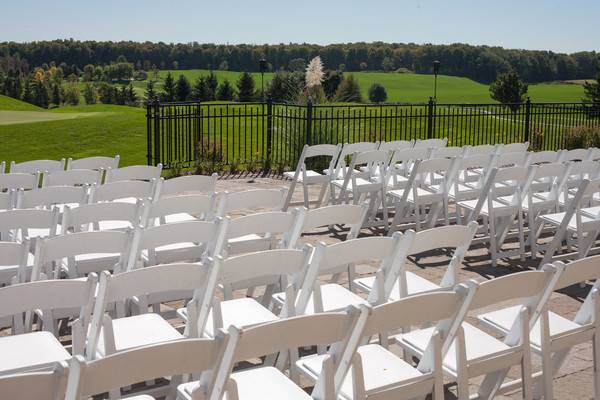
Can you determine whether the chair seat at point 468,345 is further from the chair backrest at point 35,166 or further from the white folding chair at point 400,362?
the chair backrest at point 35,166

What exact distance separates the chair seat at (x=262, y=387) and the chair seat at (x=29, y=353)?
0.72 m

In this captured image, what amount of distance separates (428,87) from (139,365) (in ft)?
275

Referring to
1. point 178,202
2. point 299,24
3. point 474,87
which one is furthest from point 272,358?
point 299,24

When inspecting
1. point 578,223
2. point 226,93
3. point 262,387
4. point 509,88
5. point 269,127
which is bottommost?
point 262,387

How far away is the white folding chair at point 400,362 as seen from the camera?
126 inches

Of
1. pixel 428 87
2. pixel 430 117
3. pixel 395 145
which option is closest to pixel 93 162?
pixel 395 145

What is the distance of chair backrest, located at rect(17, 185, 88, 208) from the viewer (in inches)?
249

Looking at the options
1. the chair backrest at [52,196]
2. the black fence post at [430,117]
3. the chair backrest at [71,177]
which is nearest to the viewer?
the chair backrest at [52,196]

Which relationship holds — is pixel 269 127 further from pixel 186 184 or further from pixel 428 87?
pixel 428 87

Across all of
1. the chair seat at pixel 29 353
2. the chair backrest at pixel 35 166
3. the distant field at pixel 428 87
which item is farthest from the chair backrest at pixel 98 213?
the distant field at pixel 428 87

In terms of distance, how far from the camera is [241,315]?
14.7 feet

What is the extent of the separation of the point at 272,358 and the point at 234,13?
81.6 meters

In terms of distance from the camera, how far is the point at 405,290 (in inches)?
191

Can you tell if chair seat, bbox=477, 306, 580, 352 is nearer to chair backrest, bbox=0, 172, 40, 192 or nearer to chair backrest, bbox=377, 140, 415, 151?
chair backrest, bbox=0, 172, 40, 192
